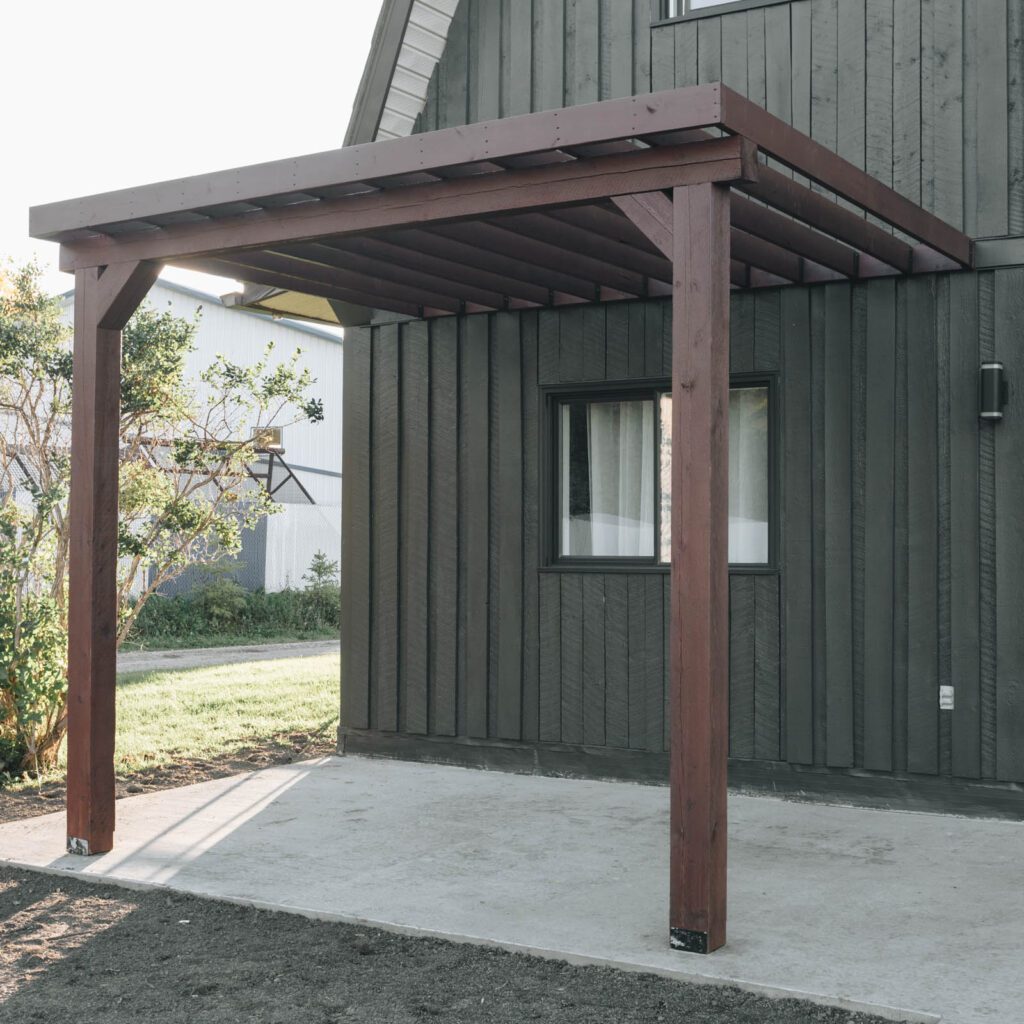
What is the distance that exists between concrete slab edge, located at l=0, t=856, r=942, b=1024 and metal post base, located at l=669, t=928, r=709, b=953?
21 cm

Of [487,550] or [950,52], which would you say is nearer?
[950,52]

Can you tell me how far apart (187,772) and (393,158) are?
440 centimetres

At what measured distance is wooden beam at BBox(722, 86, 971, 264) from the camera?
437 cm

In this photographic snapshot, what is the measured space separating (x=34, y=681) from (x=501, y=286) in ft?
11.3

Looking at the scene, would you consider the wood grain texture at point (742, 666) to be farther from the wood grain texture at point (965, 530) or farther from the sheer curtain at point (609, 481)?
the wood grain texture at point (965, 530)

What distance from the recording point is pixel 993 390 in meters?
6.33

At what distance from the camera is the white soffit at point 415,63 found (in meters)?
7.87

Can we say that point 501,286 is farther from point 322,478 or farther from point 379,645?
point 322,478

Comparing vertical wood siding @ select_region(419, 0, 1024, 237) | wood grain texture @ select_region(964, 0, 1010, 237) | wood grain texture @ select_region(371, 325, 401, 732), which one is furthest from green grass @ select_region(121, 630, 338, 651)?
wood grain texture @ select_region(964, 0, 1010, 237)

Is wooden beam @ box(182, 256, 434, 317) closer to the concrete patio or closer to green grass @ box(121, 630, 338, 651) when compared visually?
the concrete patio

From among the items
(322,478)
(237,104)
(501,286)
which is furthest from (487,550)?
(322,478)

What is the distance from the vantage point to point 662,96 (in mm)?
4355

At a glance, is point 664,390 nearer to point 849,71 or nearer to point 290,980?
point 849,71

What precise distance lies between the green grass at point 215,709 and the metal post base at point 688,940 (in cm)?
448
